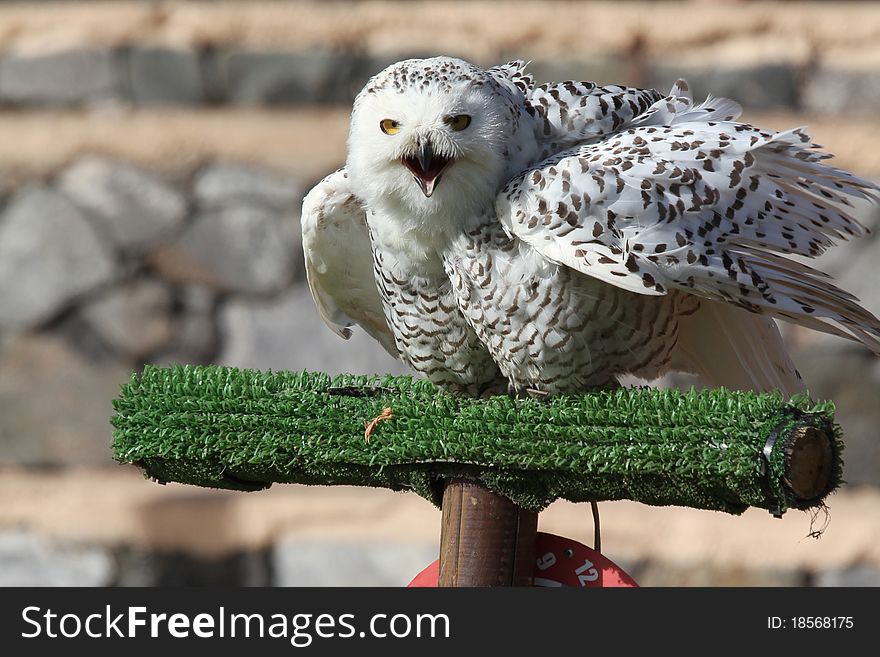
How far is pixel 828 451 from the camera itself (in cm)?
193

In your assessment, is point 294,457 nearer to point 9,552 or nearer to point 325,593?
point 325,593

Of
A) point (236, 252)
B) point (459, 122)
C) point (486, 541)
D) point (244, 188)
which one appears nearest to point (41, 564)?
point (236, 252)

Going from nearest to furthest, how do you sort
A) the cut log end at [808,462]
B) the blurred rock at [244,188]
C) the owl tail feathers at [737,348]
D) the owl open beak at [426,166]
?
the cut log end at [808,462] < the owl open beak at [426,166] < the owl tail feathers at [737,348] < the blurred rock at [244,188]

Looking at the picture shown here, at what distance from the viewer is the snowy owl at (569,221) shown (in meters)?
2.08

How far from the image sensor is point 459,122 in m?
2.07

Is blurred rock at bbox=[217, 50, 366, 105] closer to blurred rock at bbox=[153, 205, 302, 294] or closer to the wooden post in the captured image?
blurred rock at bbox=[153, 205, 302, 294]

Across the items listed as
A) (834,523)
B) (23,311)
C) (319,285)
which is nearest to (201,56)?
(23,311)

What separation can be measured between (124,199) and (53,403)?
711 mm

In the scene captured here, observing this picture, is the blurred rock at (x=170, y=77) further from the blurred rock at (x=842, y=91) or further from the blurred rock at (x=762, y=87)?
the blurred rock at (x=842, y=91)

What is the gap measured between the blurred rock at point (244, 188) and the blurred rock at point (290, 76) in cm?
23

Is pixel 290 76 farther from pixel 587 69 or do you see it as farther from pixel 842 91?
pixel 842 91

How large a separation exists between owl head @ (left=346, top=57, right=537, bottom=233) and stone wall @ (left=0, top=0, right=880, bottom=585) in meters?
1.75

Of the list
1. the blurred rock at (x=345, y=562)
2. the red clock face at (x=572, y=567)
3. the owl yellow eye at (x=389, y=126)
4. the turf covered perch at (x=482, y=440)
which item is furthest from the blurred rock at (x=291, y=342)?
the owl yellow eye at (x=389, y=126)

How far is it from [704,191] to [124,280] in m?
2.48
